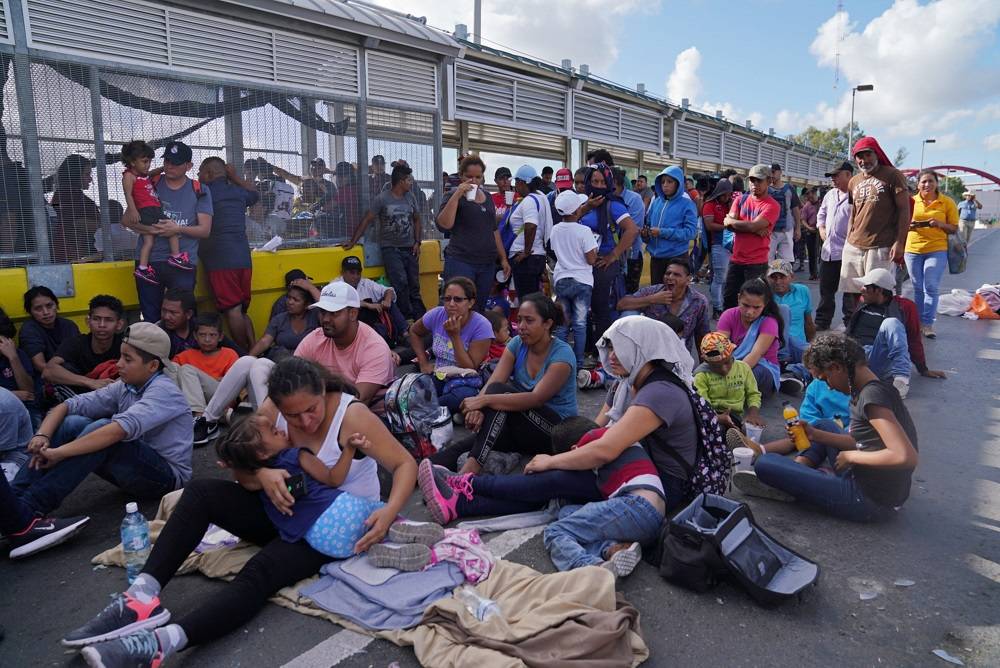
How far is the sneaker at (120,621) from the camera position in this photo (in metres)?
2.46

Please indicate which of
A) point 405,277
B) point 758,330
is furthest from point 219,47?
point 758,330

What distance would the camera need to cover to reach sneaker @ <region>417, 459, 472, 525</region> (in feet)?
12.4

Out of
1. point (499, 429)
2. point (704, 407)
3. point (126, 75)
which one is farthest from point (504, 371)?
point (126, 75)

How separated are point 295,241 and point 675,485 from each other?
507 centimetres

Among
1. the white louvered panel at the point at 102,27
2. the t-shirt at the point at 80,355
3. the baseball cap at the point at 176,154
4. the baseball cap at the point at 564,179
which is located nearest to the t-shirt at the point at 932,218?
the baseball cap at the point at 564,179

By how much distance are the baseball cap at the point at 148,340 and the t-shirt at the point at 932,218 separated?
26.8ft

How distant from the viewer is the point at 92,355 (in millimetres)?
5289

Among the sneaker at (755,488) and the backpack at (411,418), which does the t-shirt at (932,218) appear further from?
the backpack at (411,418)

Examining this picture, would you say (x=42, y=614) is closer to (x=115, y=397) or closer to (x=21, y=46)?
(x=115, y=397)

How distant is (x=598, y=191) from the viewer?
290 inches

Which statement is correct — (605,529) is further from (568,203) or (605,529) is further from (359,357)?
(568,203)

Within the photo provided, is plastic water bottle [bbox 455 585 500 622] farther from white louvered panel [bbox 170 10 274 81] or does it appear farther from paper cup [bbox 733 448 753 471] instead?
white louvered panel [bbox 170 10 274 81]

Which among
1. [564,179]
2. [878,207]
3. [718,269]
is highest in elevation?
[564,179]

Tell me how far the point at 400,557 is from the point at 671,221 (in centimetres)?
586
